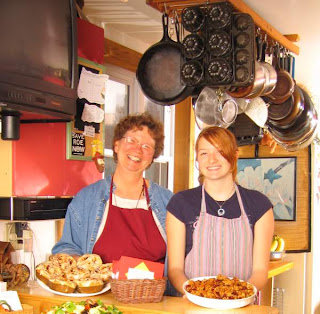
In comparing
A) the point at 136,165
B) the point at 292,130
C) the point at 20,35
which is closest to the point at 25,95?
the point at 20,35

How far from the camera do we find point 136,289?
2301 mm

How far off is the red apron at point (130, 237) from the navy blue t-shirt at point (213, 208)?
246 mm

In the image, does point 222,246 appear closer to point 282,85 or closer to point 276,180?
point 282,85

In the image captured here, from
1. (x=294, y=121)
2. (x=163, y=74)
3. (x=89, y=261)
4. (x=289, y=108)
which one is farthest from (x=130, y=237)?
(x=294, y=121)

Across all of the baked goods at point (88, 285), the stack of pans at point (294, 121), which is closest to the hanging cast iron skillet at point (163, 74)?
the baked goods at point (88, 285)

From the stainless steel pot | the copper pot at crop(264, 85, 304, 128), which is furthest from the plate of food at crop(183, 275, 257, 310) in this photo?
the copper pot at crop(264, 85, 304, 128)

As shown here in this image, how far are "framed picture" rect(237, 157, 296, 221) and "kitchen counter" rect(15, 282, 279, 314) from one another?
2710 mm

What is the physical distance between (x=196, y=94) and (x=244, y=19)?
1.83ft

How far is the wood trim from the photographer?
3889 mm

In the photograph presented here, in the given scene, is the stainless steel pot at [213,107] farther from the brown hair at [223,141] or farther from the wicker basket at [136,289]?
the wicker basket at [136,289]

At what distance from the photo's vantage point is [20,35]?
2211 millimetres

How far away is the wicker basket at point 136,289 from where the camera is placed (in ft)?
7.52

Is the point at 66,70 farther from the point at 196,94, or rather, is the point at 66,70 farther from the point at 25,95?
the point at 196,94

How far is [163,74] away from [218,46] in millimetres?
379
